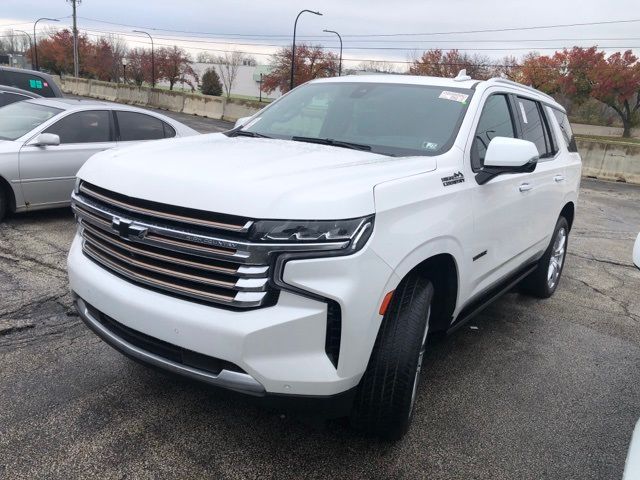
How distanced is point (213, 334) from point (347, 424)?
1.16 m

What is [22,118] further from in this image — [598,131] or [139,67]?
[139,67]

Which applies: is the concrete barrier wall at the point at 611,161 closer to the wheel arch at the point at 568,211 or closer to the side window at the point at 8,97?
the wheel arch at the point at 568,211

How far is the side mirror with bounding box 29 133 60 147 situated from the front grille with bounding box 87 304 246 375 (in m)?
4.71

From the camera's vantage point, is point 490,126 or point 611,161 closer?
point 490,126

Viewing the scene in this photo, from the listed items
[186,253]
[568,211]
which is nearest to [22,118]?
[186,253]

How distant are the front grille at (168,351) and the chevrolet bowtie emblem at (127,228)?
1.47ft

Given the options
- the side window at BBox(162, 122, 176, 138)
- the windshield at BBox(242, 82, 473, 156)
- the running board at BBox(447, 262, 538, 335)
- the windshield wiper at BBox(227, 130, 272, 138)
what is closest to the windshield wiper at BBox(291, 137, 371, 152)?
the windshield at BBox(242, 82, 473, 156)

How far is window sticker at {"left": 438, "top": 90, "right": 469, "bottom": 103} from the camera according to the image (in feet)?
11.9

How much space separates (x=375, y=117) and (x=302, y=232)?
1733mm

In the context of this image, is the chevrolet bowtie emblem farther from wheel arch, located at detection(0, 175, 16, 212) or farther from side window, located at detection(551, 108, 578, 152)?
wheel arch, located at detection(0, 175, 16, 212)

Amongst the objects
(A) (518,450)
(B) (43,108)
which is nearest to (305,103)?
(A) (518,450)

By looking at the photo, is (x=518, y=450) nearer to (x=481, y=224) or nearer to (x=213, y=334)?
(x=481, y=224)

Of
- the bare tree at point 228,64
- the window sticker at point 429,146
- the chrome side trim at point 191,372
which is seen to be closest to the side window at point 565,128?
the window sticker at point 429,146

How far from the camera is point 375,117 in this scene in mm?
3709
